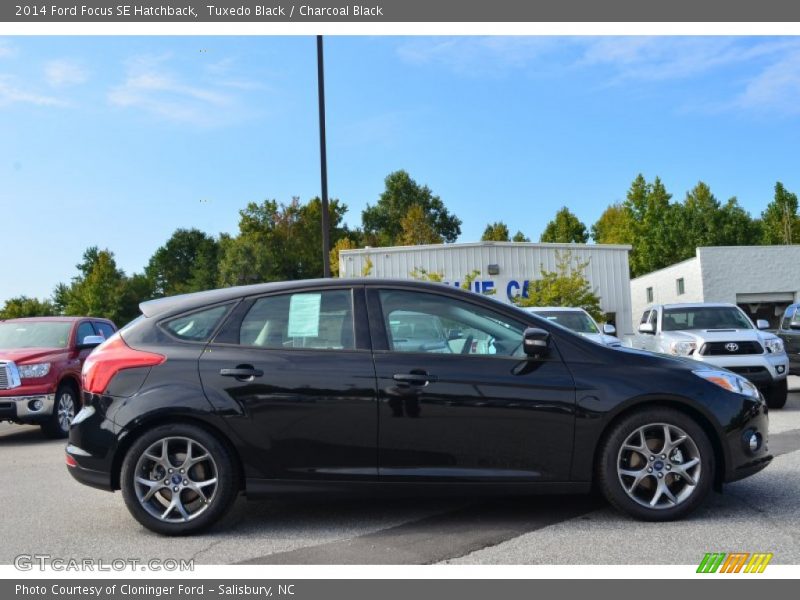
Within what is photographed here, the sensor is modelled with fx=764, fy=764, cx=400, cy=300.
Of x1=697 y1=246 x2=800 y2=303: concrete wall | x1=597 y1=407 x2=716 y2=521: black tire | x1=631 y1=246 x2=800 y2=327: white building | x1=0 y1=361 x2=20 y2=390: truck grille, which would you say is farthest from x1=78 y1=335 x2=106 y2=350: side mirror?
x1=697 y1=246 x2=800 y2=303: concrete wall

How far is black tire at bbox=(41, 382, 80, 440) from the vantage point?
10414 mm

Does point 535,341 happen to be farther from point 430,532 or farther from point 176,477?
point 176,477

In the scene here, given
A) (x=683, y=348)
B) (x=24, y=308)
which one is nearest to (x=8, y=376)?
(x=683, y=348)

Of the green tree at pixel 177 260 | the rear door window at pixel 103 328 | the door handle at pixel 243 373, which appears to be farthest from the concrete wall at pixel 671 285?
the green tree at pixel 177 260

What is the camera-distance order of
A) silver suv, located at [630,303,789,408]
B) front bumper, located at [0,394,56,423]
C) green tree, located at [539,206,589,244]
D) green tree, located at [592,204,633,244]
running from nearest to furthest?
front bumper, located at [0,394,56,423]
silver suv, located at [630,303,789,408]
green tree, located at [592,204,633,244]
green tree, located at [539,206,589,244]

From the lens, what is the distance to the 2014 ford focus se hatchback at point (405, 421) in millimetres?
4719

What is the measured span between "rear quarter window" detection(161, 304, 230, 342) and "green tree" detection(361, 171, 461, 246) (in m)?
70.7

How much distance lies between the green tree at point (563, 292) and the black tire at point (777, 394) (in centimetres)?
1549

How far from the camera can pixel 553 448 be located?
4.73 meters

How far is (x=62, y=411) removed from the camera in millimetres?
10641

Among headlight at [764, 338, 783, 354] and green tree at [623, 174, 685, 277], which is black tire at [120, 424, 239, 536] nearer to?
headlight at [764, 338, 783, 354]

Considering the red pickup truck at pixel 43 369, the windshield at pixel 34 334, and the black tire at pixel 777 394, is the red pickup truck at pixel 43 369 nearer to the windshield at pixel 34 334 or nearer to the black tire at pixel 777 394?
the windshield at pixel 34 334
